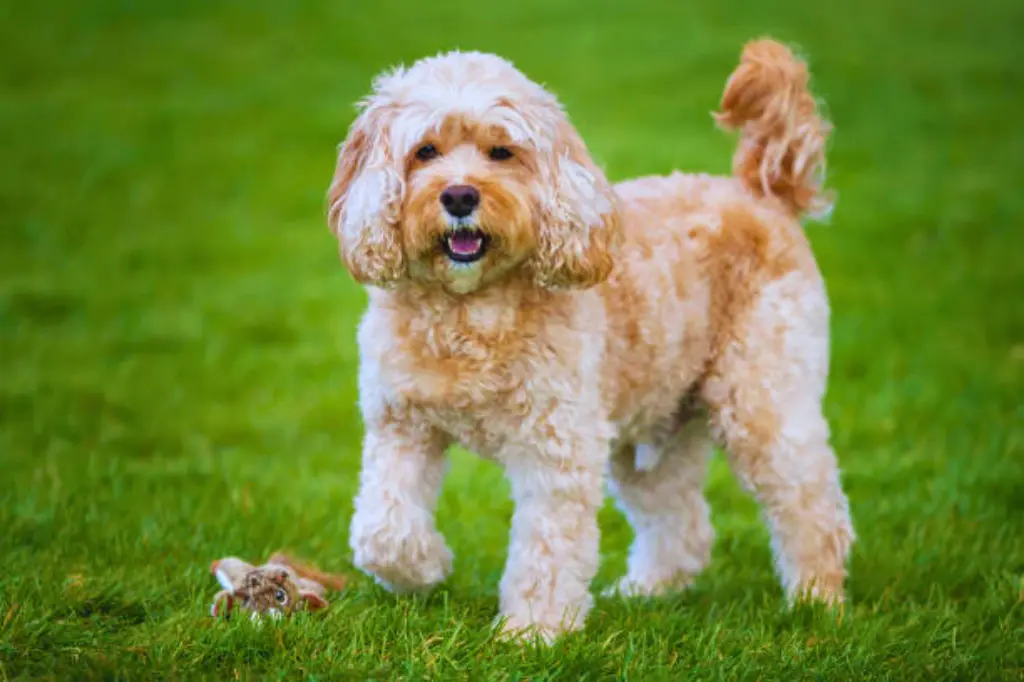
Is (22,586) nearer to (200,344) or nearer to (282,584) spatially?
(282,584)

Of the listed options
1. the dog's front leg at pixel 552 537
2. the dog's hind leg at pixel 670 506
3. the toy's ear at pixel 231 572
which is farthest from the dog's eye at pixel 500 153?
the dog's hind leg at pixel 670 506

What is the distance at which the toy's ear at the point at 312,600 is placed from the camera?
495cm

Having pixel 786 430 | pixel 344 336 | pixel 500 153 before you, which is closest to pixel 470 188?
pixel 500 153

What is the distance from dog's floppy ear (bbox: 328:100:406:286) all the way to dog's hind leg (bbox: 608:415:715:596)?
1.83 m

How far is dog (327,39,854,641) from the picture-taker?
4719mm

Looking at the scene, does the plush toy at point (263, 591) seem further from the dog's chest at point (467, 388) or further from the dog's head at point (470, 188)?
the dog's head at point (470, 188)

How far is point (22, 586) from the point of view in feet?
16.0

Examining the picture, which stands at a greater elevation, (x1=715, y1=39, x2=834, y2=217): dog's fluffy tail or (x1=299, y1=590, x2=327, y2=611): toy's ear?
(x1=715, y1=39, x2=834, y2=217): dog's fluffy tail

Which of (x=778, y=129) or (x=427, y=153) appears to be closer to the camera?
(x=427, y=153)

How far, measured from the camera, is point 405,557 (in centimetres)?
490

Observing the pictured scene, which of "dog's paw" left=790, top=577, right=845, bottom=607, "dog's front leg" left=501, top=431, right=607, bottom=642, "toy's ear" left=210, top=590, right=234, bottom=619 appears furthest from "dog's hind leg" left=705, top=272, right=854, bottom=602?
"toy's ear" left=210, top=590, right=234, bottom=619

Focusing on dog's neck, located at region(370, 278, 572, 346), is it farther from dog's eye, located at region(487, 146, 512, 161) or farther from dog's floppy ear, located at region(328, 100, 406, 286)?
dog's eye, located at region(487, 146, 512, 161)

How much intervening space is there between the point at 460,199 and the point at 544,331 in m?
0.66

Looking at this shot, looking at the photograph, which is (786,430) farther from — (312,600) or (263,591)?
(263,591)
